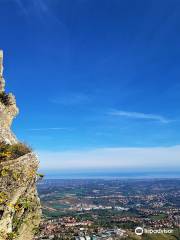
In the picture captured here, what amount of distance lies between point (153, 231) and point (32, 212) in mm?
107105

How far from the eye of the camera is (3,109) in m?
22.3

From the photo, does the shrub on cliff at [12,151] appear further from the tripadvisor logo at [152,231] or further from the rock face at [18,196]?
the tripadvisor logo at [152,231]

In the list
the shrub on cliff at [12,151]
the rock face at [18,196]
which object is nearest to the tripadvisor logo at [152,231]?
the rock face at [18,196]

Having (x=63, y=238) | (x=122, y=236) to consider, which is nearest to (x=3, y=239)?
(x=63, y=238)

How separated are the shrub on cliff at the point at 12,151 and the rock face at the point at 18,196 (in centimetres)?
65

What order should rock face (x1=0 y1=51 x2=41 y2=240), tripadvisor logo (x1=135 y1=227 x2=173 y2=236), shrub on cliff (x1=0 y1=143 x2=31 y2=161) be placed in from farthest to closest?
tripadvisor logo (x1=135 y1=227 x2=173 y2=236)
shrub on cliff (x1=0 y1=143 x2=31 y2=161)
rock face (x1=0 y1=51 x2=41 y2=240)

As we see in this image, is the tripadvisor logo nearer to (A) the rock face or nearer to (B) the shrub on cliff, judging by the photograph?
(A) the rock face

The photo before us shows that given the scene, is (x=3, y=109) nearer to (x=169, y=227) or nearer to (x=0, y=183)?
(x=0, y=183)

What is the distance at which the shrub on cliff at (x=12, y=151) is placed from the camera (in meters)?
15.9

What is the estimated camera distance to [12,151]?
1706cm

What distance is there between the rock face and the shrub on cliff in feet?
2.13

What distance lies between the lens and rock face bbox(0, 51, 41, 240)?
14.5m

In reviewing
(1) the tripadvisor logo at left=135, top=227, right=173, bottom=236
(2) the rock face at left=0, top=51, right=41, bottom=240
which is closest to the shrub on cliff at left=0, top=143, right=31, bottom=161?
(2) the rock face at left=0, top=51, right=41, bottom=240

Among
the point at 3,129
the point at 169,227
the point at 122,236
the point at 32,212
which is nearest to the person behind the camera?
the point at 32,212
